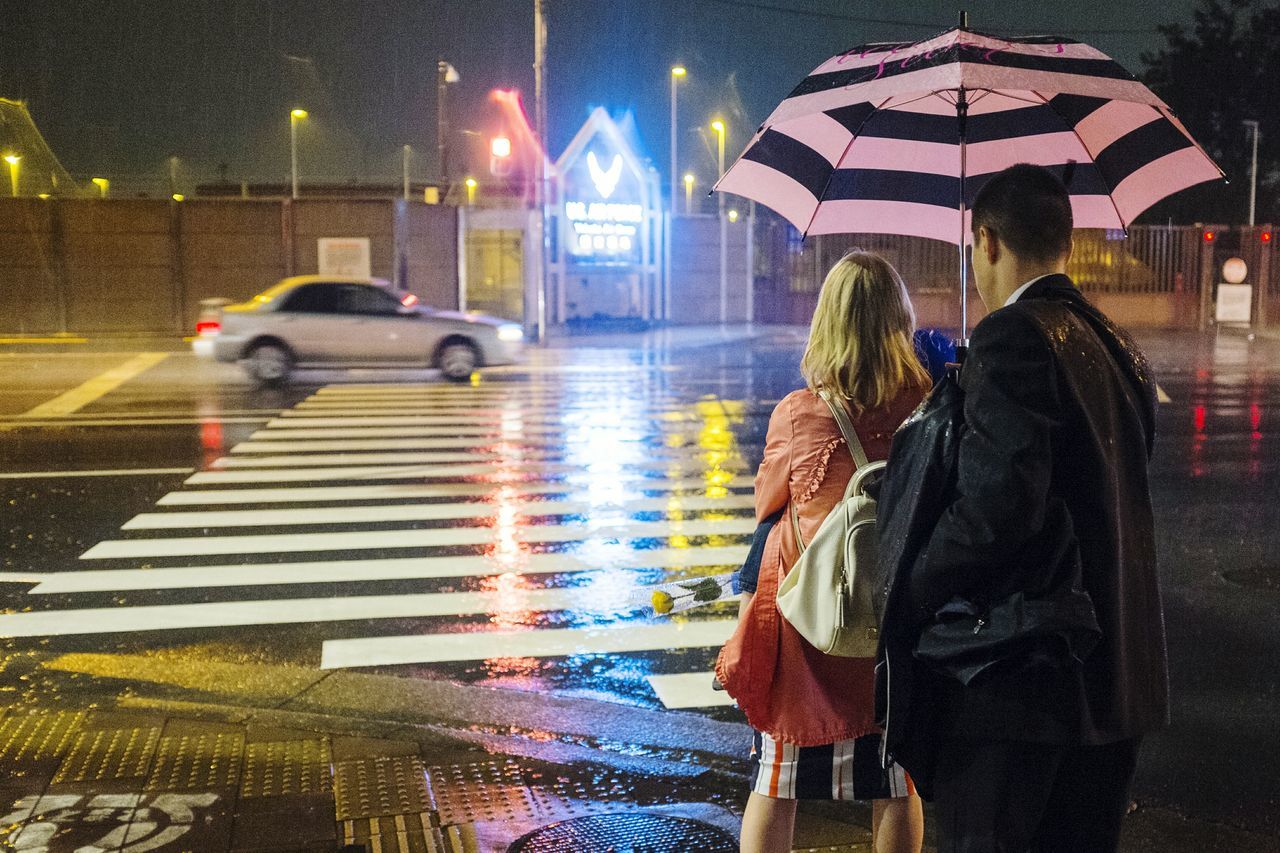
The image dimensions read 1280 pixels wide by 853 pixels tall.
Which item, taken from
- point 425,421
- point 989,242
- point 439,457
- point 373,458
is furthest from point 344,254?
point 989,242

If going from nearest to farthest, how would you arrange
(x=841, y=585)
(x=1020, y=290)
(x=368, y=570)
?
(x=1020, y=290)
(x=841, y=585)
(x=368, y=570)

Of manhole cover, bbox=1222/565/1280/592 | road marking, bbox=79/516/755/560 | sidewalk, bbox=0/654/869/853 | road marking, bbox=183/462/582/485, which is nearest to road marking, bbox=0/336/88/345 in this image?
road marking, bbox=183/462/582/485

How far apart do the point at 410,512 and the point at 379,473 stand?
1.90 meters

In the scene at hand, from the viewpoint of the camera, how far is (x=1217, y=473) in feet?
37.8

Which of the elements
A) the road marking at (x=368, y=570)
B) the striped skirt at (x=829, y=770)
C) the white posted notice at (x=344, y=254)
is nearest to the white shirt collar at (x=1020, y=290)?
the striped skirt at (x=829, y=770)

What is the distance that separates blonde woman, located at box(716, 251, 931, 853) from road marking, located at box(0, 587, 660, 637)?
407 centimetres

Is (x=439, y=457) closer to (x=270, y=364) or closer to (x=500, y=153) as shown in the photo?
(x=270, y=364)

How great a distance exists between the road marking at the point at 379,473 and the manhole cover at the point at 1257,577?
5733 millimetres

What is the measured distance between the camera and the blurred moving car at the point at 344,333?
63.7 ft

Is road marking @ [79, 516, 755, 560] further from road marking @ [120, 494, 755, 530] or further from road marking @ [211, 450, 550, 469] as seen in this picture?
road marking @ [211, 450, 550, 469]

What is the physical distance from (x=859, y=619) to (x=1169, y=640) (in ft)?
14.3

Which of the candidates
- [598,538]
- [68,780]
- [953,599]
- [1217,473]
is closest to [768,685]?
[953,599]

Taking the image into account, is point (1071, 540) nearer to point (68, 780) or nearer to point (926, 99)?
point (926, 99)

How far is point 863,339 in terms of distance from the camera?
3.13 metres
